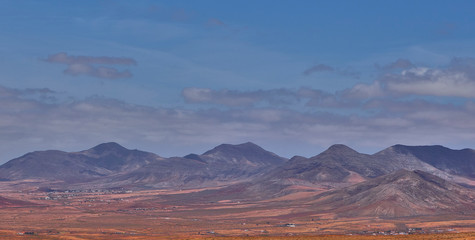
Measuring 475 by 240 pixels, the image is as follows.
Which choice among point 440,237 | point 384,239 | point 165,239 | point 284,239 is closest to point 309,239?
point 284,239

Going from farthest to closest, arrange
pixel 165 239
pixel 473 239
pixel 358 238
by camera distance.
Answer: pixel 165 239
pixel 358 238
pixel 473 239

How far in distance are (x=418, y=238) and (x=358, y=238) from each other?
13.7 m

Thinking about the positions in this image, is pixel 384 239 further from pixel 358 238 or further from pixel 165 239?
pixel 165 239

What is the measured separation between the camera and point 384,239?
13700cm

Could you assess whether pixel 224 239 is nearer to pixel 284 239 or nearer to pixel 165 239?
pixel 284 239

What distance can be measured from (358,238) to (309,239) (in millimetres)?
10539

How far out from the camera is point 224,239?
152 metres

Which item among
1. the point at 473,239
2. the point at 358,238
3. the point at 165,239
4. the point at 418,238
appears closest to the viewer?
→ the point at 473,239

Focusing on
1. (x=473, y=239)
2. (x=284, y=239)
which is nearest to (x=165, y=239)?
(x=284, y=239)

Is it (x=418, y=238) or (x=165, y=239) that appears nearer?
(x=418, y=238)

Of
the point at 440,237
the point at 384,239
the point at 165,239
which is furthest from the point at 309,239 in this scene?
the point at 165,239

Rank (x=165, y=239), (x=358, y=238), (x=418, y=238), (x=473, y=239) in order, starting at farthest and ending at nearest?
(x=165, y=239)
(x=358, y=238)
(x=418, y=238)
(x=473, y=239)

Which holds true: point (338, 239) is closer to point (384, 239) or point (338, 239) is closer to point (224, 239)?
point (384, 239)

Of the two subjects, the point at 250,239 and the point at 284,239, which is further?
the point at 250,239
